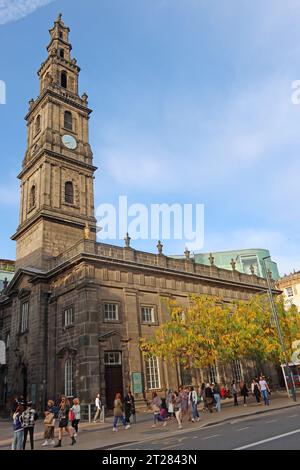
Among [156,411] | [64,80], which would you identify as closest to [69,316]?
[156,411]

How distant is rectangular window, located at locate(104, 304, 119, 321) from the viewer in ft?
88.0

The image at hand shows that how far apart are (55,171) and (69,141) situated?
4.51 meters

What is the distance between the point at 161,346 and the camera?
24.9m

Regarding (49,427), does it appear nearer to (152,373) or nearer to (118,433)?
(118,433)

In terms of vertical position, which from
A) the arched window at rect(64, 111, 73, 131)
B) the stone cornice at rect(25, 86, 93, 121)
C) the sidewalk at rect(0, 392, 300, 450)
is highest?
the stone cornice at rect(25, 86, 93, 121)

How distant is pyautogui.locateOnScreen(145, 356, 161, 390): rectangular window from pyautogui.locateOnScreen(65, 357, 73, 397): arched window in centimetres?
522

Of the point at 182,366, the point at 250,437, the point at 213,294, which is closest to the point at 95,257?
the point at 182,366

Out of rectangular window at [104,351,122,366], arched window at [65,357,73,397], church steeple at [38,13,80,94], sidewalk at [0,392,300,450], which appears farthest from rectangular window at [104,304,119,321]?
church steeple at [38,13,80,94]

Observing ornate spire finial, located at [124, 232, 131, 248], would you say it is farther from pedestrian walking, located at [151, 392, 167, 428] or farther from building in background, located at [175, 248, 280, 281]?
building in background, located at [175, 248, 280, 281]

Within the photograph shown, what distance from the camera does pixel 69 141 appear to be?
3906 cm

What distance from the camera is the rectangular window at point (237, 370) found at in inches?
1299

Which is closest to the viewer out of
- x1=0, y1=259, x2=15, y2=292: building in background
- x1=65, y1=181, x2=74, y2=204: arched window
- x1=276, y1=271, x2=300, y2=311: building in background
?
x1=65, y1=181, x2=74, y2=204: arched window

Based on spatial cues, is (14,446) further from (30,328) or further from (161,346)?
(30,328)
